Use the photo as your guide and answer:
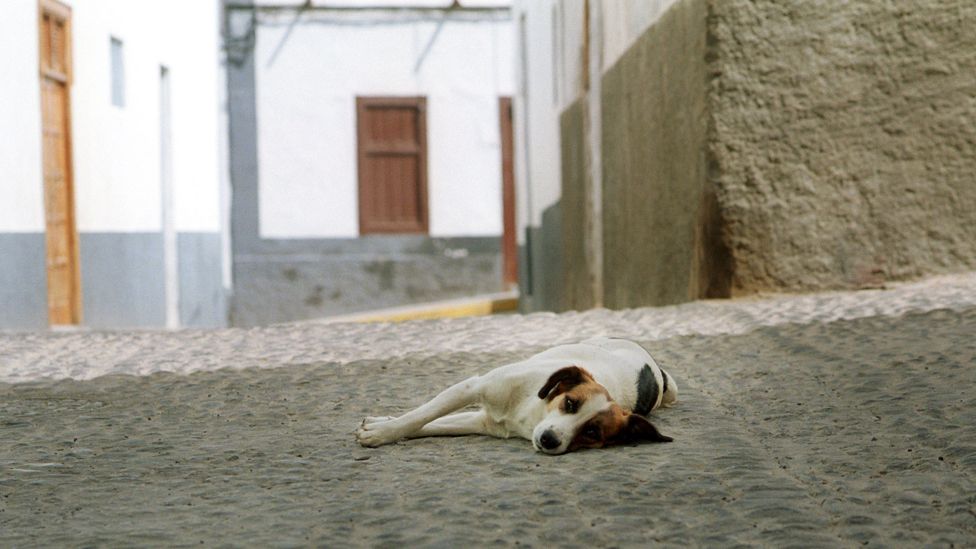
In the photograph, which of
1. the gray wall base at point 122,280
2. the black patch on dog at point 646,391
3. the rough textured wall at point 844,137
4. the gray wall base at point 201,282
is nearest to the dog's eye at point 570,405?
the black patch on dog at point 646,391

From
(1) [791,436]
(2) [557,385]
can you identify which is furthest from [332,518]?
(1) [791,436]

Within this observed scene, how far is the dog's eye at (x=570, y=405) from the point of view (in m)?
3.81

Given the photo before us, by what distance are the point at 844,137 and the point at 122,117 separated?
27.1 ft

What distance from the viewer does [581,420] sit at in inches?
150

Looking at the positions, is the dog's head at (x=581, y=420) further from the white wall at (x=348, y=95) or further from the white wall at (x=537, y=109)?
the white wall at (x=348, y=95)

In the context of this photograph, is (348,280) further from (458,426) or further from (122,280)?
(458,426)

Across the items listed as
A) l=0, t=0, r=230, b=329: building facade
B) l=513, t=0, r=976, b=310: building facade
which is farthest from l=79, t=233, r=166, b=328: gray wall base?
l=513, t=0, r=976, b=310: building facade

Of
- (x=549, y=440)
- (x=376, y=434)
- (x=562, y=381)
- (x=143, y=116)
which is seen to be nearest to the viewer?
(x=549, y=440)

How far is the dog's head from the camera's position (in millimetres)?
3793

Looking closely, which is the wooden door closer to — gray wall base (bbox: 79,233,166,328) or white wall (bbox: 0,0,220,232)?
white wall (bbox: 0,0,220,232)

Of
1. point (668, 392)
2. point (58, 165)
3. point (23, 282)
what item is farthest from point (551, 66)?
point (668, 392)

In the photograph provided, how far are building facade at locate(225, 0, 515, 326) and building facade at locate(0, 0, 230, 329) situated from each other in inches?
34.5

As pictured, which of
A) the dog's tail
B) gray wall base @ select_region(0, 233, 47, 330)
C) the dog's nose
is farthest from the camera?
gray wall base @ select_region(0, 233, 47, 330)

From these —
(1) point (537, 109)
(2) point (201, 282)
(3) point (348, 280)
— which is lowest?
(3) point (348, 280)
